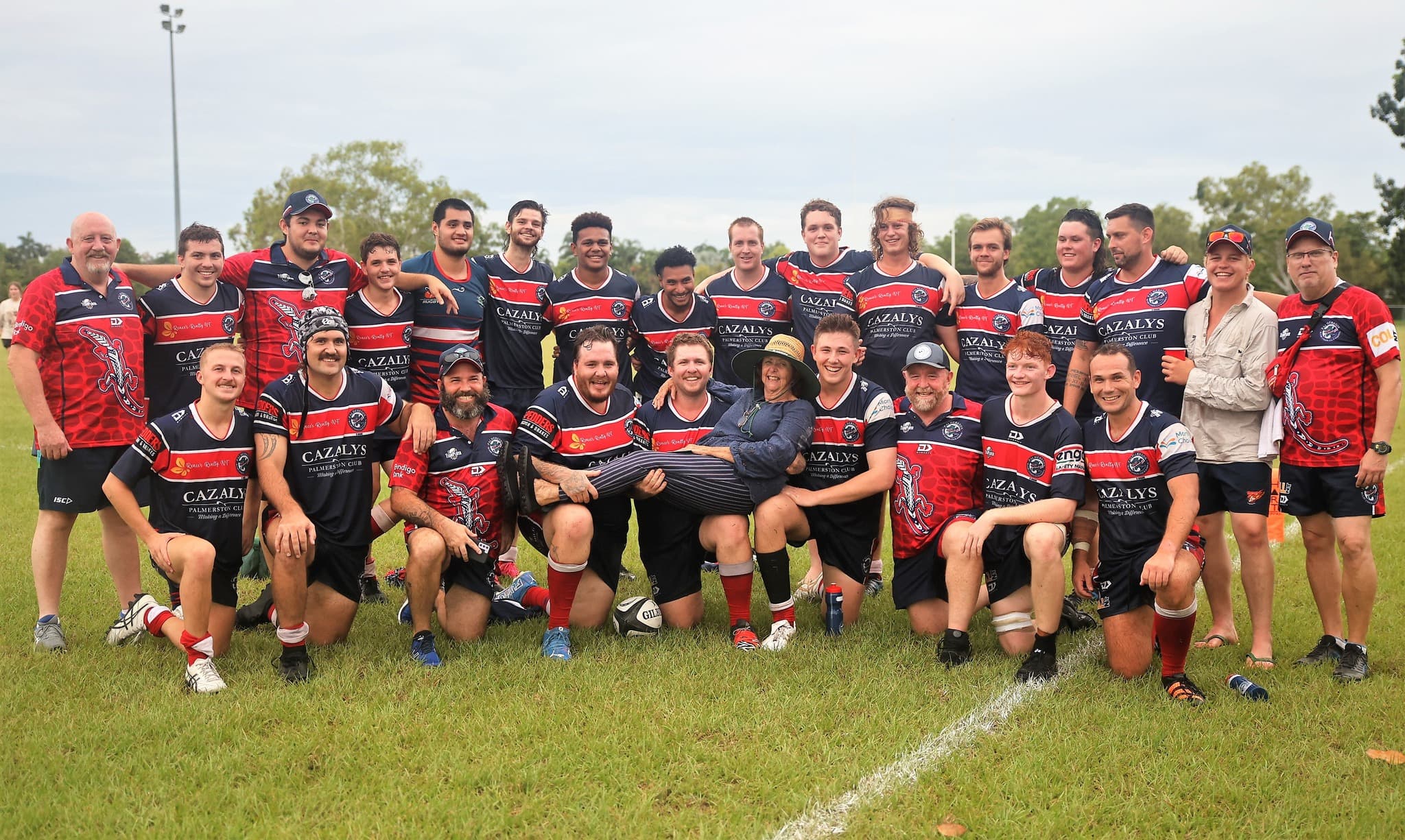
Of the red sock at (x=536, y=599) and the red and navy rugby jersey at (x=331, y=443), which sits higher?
the red and navy rugby jersey at (x=331, y=443)

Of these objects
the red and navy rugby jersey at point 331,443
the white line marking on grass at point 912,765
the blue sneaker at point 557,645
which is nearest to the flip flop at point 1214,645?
the white line marking on grass at point 912,765

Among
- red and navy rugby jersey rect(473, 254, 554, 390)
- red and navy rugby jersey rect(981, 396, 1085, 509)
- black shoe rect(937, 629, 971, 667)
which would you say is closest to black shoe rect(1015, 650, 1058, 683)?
black shoe rect(937, 629, 971, 667)

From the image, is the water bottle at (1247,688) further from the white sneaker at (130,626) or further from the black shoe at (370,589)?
the white sneaker at (130,626)

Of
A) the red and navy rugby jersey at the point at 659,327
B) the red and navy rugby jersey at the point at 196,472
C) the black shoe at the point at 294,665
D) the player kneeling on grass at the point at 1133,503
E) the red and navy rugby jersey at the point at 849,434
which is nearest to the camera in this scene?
the player kneeling on grass at the point at 1133,503

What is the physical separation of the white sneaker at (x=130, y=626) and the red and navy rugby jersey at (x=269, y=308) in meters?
1.29

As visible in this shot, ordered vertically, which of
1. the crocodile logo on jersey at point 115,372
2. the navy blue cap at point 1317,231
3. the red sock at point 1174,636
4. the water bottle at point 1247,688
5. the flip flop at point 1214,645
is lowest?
the flip flop at point 1214,645

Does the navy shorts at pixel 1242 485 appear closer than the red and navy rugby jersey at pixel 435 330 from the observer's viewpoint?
Yes

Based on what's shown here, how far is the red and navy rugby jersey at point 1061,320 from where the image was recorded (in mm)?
6125

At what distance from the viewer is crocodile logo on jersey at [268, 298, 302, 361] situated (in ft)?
20.1

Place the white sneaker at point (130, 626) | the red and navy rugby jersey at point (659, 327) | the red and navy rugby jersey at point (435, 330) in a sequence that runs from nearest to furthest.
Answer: the white sneaker at point (130, 626) < the red and navy rugby jersey at point (435, 330) < the red and navy rugby jersey at point (659, 327)

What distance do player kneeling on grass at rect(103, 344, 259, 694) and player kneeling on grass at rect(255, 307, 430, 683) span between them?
164 millimetres

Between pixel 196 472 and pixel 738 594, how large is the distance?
2940 mm

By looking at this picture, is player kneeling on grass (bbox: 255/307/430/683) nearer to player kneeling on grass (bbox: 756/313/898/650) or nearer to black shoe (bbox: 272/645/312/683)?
black shoe (bbox: 272/645/312/683)

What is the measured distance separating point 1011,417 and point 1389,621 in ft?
9.08
